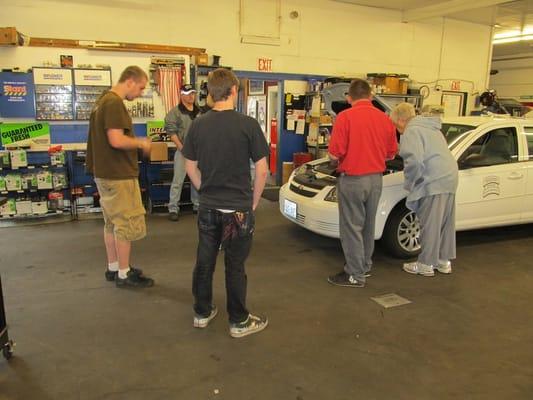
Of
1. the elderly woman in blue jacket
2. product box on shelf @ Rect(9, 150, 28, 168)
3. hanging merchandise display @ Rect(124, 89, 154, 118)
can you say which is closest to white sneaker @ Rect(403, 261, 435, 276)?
the elderly woman in blue jacket

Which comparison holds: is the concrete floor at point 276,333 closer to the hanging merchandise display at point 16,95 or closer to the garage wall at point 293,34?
the hanging merchandise display at point 16,95

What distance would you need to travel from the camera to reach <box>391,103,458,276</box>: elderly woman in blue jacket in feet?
13.0

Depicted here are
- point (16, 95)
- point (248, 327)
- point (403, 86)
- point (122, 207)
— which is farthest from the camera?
point (403, 86)

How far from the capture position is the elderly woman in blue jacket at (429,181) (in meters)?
3.95

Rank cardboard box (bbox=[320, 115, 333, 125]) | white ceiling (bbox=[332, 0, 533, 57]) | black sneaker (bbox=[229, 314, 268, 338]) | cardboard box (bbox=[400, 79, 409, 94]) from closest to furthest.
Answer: black sneaker (bbox=[229, 314, 268, 338])
cardboard box (bbox=[320, 115, 333, 125])
white ceiling (bbox=[332, 0, 533, 57])
cardboard box (bbox=[400, 79, 409, 94])

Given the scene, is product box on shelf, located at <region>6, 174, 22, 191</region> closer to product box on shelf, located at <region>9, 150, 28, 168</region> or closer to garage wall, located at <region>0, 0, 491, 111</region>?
product box on shelf, located at <region>9, 150, 28, 168</region>

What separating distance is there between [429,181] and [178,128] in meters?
3.59

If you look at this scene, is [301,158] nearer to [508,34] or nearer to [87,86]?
[87,86]

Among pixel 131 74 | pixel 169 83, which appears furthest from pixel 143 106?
pixel 131 74

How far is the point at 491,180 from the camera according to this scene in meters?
4.80

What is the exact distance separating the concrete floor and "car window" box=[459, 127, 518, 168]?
1.07 meters

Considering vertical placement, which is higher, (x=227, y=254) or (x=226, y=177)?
(x=226, y=177)

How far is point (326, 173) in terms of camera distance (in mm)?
5051

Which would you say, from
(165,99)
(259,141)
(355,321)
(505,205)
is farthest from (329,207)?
(165,99)
